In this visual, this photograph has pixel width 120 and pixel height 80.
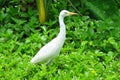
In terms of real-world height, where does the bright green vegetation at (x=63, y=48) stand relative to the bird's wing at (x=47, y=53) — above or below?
below

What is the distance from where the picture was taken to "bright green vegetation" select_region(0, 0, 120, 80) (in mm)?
5281

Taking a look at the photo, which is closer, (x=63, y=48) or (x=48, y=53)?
(x=48, y=53)

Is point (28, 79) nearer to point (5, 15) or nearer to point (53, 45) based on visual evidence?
point (53, 45)

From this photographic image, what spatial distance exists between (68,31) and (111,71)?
53.1 inches

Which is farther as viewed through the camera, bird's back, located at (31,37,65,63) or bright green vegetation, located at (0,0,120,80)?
bird's back, located at (31,37,65,63)

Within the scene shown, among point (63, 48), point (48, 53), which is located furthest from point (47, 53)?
point (63, 48)

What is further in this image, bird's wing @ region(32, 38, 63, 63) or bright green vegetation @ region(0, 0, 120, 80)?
bird's wing @ region(32, 38, 63, 63)

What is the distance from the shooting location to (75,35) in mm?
6457

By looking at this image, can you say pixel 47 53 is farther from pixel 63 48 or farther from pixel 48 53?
pixel 63 48

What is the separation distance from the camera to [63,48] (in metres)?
6.09

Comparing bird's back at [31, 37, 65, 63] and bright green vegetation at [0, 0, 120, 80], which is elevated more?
bird's back at [31, 37, 65, 63]

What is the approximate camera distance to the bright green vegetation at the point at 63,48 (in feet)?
17.3

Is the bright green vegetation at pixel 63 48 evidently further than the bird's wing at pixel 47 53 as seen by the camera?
No

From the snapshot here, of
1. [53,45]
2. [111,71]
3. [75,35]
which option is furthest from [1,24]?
[111,71]
